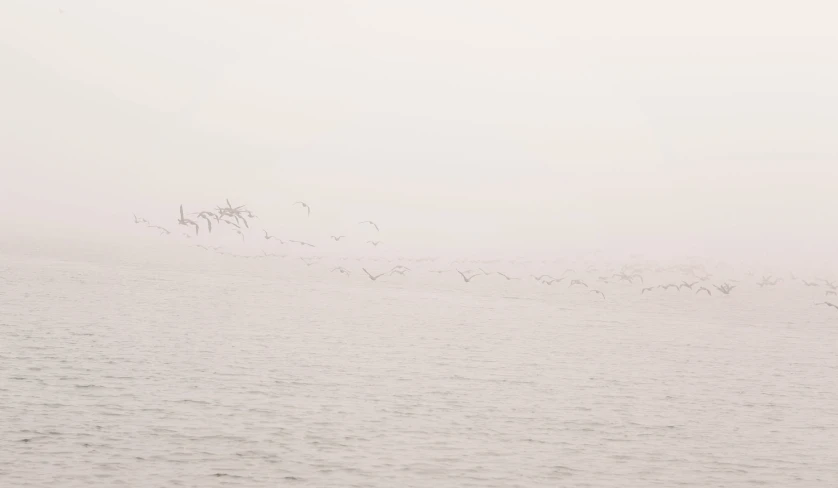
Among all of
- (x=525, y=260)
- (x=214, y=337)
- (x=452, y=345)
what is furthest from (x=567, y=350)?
(x=525, y=260)

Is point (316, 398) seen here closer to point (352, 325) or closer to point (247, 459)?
point (247, 459)

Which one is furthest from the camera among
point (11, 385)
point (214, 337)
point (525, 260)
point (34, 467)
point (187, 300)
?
point (525, 260)

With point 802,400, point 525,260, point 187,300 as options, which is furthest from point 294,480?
point 525,260

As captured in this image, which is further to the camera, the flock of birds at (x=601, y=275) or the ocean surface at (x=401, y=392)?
the flock of birds at (x=601, y=275)

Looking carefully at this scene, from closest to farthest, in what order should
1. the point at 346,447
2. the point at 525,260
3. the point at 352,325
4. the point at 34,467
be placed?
the point at 34,467
the point at 346,447
the point at 352,325
the point at 525,260

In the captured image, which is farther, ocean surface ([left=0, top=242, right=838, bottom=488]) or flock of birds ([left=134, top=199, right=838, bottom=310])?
flock of birds ([left=134, top=199, right=838, bottom=310])

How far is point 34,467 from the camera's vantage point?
19.7 meters

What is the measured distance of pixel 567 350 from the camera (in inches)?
1709

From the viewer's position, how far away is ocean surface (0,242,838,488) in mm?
21234

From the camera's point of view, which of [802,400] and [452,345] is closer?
[802,400]

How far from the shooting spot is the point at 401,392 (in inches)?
1218

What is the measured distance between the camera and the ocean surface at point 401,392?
21234mm

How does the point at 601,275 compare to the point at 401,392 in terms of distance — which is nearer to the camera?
the point at 401,392

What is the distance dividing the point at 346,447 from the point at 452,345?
20.8 meters
